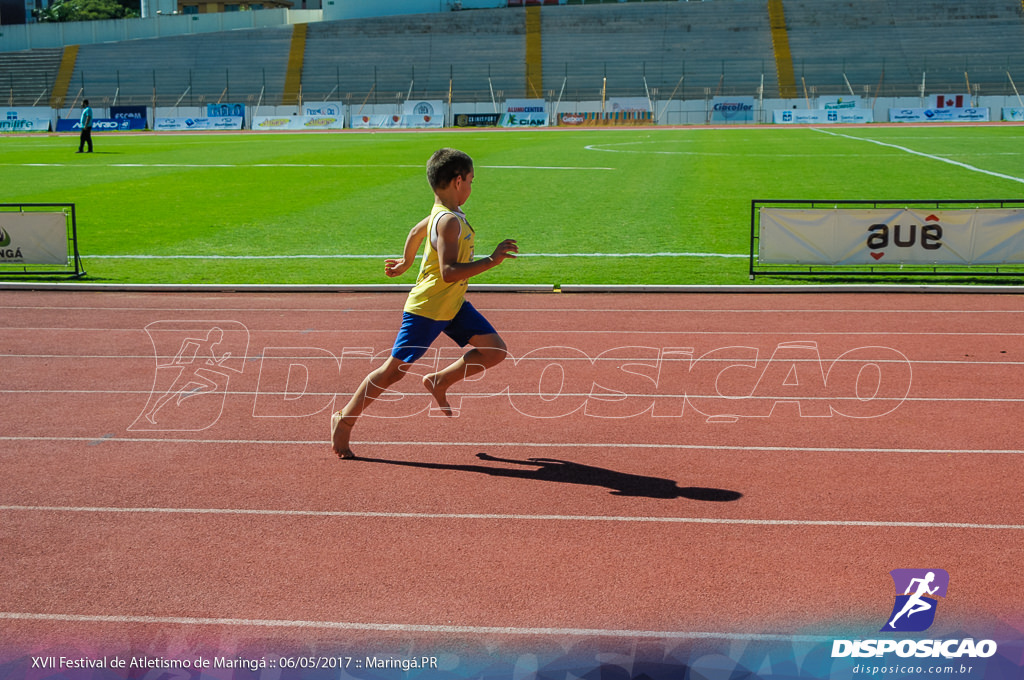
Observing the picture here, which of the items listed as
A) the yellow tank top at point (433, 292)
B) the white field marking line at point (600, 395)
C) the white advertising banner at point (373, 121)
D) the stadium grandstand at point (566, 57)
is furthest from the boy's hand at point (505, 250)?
the stadium grandstand at point (566, 57)

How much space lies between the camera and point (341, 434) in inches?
258

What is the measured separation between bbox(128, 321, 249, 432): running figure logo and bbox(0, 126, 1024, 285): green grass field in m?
2.88

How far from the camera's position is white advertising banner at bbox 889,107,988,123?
180ft

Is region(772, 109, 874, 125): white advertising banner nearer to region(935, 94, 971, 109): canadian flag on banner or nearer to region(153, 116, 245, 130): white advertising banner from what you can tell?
region(935, 94, 971, 109): canadian flag on banner

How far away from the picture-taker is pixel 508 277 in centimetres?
1396

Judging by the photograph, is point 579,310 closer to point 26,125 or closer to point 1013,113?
point 1013,113

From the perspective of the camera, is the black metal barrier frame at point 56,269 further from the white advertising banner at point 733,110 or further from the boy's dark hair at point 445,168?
the white advertising banner at point 733,110

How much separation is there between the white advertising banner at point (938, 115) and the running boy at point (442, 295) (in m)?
55.0

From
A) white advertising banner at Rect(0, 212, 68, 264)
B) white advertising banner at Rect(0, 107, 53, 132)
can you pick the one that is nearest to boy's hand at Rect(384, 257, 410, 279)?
white advertising banner at Rect(0, 212, 68, 264)

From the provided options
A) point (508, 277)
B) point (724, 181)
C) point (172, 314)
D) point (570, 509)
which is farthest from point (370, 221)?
point (570, 509)

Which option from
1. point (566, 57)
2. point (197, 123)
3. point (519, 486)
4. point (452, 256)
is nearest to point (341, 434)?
point (519, 486)

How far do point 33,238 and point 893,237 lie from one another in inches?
473

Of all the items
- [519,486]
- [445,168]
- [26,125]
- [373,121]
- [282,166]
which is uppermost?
[373,121]

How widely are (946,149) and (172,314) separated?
29090 mm
